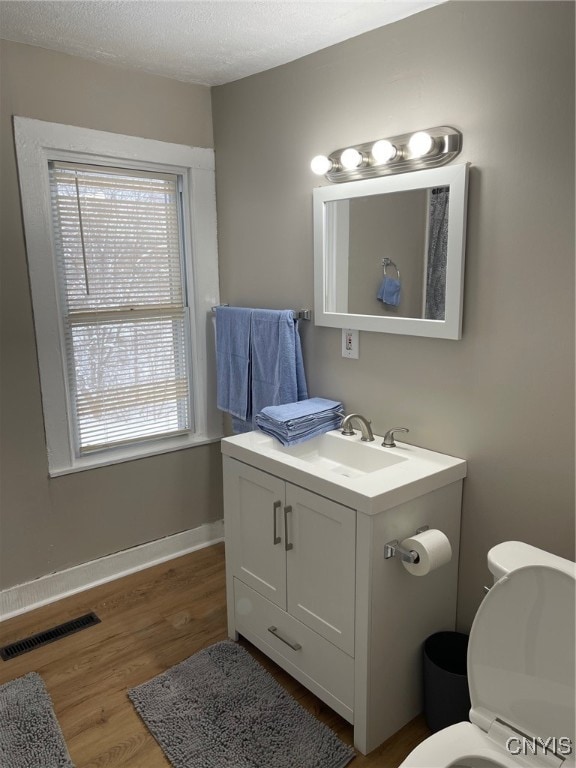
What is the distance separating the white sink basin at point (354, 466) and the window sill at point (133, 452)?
0.76 meters

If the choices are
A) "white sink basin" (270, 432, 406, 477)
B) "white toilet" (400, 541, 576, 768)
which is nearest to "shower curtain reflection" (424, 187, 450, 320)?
"white sink basin" (270, 432, 406, 477)

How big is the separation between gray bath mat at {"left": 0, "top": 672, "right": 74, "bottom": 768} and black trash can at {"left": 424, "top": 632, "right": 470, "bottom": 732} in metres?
1.14

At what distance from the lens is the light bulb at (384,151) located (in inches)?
74.7

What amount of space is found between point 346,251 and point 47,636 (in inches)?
78.2

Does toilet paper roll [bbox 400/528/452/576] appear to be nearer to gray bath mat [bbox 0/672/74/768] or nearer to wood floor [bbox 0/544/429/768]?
wood floor [bbox 0/544/429/768]

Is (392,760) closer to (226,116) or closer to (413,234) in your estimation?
(413,234)

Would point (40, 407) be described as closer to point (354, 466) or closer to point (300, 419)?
point (300, 419)

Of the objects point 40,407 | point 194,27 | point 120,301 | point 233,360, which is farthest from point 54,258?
point 194,27

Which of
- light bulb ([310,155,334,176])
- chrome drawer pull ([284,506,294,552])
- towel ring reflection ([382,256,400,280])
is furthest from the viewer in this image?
light bulb ([310,155,334,176])

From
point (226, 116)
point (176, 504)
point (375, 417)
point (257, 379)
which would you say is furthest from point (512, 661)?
point (226, 116)

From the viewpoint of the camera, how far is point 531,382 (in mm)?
1725

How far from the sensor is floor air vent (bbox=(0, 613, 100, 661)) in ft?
7.43

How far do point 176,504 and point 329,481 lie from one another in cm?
140

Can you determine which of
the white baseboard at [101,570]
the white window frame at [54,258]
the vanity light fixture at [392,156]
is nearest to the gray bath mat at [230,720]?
the white baseboard at [101,570]
